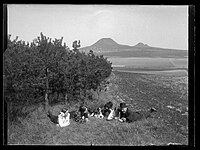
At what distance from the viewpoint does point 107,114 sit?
2.36 meters

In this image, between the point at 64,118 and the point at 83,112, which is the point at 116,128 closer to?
the point at 83,112

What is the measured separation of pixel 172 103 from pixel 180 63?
32 cm

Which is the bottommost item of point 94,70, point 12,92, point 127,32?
point 12,92

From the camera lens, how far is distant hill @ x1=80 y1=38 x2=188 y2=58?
235 centimetres

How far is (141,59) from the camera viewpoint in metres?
2.39

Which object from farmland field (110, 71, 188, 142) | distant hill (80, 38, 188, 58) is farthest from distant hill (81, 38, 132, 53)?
farmland field (110, 71, 188, 142)

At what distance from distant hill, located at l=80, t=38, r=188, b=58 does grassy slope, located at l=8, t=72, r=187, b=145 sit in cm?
17

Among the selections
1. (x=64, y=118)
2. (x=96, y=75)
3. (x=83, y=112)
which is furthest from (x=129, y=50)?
(x=64, y=118)

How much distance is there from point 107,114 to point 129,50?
1.74ft

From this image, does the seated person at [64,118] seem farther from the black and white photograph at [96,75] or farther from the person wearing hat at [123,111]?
the person wearing hat at [123,111]

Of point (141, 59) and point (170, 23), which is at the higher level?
point (170, 23)
